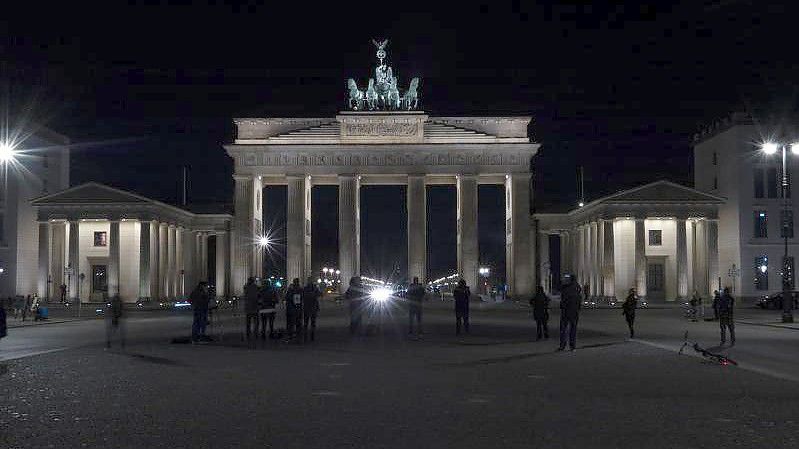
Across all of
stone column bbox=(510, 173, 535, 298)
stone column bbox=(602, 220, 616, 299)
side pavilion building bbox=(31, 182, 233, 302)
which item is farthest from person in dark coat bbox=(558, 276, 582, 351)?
stone column bbox=(510, 173, 535, 298)

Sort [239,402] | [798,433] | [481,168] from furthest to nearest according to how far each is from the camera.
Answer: [481,168] < [239,402] < [798,433]

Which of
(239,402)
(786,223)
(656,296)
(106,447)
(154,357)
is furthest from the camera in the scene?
(656,296)

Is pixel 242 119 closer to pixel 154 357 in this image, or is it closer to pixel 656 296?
pixel 656 296

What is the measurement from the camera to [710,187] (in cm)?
8219

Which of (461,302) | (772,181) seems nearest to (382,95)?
(772,181)

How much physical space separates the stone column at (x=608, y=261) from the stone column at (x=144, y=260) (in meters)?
37.3

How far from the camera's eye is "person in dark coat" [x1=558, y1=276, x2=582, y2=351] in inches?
958

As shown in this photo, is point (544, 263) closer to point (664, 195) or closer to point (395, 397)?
point (664, 195)

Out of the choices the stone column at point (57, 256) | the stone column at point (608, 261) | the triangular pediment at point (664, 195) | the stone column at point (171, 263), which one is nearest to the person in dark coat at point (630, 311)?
the triangular pediment at point (664, 195)

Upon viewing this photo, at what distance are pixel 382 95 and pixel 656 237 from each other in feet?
92.0

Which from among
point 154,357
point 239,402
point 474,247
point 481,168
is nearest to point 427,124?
point 481,168

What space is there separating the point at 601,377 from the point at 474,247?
67887mm

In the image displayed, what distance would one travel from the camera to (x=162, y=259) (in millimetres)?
80562

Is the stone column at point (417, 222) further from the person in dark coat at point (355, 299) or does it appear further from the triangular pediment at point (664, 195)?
the person in dark coat at point (355, 299)
